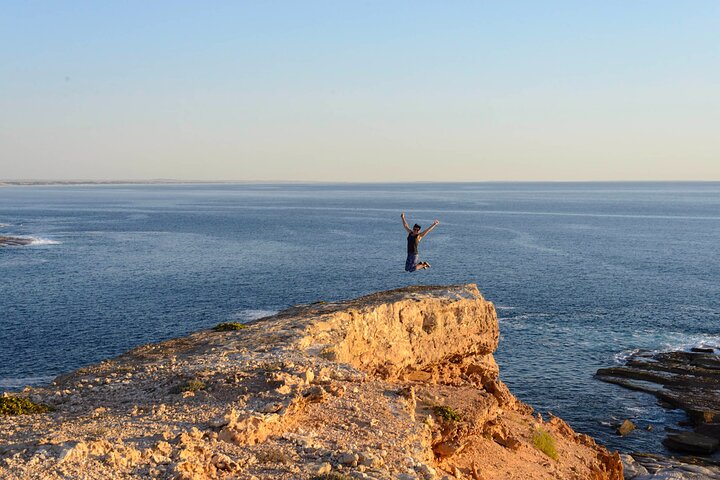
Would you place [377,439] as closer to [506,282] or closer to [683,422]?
[683,422]

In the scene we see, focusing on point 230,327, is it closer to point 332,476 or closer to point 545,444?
point 545,444

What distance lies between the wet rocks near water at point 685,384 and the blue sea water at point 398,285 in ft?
4.13

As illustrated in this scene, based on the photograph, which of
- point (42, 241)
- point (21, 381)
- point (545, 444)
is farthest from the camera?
point (42, 241)

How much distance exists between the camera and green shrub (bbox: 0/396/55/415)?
19109 mm

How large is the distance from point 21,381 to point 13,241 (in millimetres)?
88610

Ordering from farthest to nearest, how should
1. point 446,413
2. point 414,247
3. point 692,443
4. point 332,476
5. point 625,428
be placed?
point 625,428, point 692,443, point 414,247, point 446,413, point 332,476

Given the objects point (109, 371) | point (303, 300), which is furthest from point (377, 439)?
point (303, 300)

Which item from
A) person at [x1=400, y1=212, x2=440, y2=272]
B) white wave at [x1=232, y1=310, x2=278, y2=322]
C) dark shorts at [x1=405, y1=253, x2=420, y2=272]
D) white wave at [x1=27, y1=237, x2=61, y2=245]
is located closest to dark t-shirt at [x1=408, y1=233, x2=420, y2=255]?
person at [x1=400, y1=212, x2=440, y2=272]

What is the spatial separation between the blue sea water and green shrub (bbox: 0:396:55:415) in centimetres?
2961

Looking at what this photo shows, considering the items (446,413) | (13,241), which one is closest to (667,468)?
(446,413)

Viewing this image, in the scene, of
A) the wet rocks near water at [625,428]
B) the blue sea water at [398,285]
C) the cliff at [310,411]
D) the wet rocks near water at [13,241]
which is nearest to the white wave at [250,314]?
the blue sea water at [398,285]

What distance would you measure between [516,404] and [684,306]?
159ft

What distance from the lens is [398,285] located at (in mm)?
82062

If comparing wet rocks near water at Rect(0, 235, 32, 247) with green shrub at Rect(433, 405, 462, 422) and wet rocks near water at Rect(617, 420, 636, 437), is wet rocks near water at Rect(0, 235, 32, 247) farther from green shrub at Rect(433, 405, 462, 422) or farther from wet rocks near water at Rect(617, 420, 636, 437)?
green shrub at Rect(433, 405, 462, 422)
